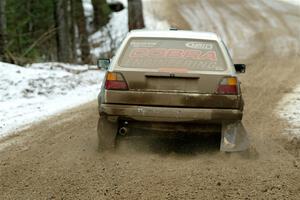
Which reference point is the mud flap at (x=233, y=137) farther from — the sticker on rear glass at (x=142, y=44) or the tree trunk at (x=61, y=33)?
the tree trunk at (x=61, y=33)

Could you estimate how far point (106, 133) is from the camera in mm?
7387

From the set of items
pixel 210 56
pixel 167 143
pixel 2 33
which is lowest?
pixel 2 33

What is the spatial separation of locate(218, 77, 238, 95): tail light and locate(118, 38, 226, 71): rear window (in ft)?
0.68

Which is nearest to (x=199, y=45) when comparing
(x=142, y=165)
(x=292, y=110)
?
(x=142, y=165)

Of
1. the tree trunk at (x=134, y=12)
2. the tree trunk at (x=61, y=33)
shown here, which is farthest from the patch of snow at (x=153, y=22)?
the tree trunk at (x=61, y=33)

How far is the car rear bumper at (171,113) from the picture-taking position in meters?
7.04

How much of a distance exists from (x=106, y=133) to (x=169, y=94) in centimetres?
98

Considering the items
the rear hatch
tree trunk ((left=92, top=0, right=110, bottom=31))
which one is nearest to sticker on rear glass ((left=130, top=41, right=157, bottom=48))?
the rear hatch

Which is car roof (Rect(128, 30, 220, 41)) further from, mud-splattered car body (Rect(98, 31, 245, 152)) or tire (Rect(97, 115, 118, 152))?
tire (Rect(97, 115, 118, 152))

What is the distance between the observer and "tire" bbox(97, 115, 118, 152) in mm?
7332

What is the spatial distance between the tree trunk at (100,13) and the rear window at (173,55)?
24640mm

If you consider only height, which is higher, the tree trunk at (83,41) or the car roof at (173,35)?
the car roof at (173,35)

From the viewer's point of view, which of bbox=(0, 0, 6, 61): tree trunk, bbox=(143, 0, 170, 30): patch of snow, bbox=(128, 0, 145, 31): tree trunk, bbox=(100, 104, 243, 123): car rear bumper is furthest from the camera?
bbox=(143, 0, 170, 30): patch of snow

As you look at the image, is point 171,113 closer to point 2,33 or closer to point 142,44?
point 142,44
